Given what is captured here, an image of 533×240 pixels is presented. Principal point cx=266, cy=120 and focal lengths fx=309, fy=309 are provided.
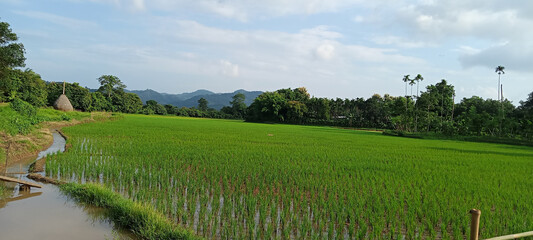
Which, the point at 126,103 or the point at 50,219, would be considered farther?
the point at 126,103

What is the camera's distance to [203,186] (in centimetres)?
651

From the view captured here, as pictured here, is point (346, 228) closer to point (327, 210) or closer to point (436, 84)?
point (327, 210)

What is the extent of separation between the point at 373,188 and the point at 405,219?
6.41ft

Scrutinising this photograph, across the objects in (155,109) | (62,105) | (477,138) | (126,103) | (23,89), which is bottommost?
(477,138)

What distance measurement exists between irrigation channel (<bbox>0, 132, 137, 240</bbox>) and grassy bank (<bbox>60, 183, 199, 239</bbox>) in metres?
0.12

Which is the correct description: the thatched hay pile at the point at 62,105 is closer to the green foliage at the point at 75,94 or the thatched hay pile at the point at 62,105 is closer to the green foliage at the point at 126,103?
the green foliage at the point at 75,94

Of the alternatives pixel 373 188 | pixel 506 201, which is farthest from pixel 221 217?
pixel 506 201

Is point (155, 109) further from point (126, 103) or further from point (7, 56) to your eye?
point (7, 56)

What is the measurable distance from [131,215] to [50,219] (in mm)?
1350

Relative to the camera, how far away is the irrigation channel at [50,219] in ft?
13.4

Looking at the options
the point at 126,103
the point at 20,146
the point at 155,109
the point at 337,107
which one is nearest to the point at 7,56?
the point at 20,146

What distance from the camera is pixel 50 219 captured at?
15.0 ft

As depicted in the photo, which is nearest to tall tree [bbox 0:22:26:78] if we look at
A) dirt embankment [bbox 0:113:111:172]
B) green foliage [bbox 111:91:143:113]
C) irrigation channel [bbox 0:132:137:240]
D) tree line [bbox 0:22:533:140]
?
tree line [bbox 0:22:533:140]

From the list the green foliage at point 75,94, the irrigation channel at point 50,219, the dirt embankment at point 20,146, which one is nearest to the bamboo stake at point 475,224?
the irrigation channel at point 50,219
